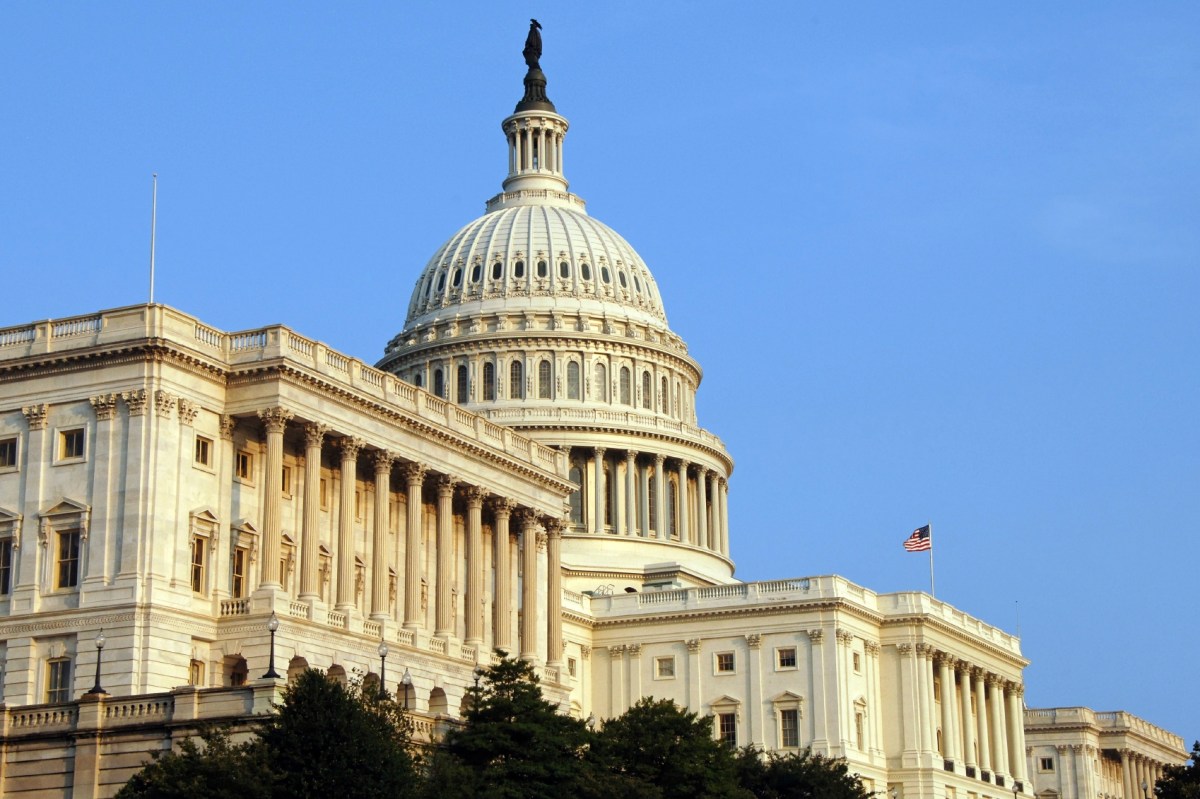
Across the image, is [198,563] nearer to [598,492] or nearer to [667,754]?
[667,754]

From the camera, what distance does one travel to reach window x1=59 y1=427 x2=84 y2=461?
87562mm

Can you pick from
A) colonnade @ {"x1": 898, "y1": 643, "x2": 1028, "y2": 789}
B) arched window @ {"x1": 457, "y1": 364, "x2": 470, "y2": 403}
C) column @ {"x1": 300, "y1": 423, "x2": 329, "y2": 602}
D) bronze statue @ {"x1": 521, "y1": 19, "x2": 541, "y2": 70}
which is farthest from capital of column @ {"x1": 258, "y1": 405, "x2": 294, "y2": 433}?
bronze statue @ {"x1": 521, "y1": 19, "x2": 541, "y2": 70}

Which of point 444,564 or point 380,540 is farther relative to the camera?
point 444,564

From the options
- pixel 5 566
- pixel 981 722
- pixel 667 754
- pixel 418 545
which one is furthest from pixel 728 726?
pixel 5 566

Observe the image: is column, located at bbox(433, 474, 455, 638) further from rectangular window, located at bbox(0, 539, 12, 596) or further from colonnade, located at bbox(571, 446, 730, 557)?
colonnade, located at bbox(571, 446, 730, 557)

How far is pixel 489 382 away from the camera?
163m

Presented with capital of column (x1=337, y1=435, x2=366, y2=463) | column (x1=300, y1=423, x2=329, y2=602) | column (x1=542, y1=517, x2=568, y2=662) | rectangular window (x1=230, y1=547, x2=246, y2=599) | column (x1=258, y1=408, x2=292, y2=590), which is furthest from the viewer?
column (x1=542, y1=517, x2=568, y2=662)

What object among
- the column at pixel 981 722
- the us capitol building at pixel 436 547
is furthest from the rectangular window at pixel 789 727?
the column at pixel 981 722

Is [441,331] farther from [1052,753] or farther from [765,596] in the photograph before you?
[1052,753]

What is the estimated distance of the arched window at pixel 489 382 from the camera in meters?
162

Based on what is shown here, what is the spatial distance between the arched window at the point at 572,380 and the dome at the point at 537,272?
14.4 feet

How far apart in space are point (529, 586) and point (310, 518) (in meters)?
19.8

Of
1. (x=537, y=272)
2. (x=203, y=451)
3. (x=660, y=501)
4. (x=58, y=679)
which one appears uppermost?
(x=537, y=272)

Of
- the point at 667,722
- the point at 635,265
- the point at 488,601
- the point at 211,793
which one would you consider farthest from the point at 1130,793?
the point at 211,793
